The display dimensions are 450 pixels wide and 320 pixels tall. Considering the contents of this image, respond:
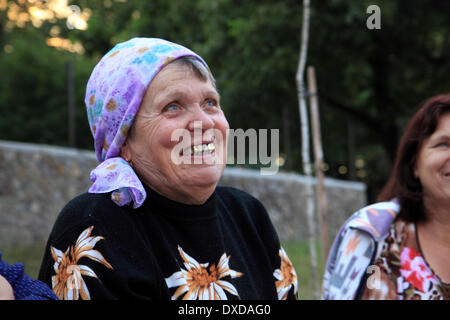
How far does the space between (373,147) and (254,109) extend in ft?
30.5

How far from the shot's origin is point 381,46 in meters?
10.2

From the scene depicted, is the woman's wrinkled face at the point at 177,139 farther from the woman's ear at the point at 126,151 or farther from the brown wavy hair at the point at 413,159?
the brown wavy hair at the point at 413,159

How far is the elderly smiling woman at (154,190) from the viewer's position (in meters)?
1.52

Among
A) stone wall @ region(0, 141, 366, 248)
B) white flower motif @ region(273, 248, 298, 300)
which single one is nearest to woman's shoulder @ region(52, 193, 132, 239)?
white flower motif @ region(273, 248, 298, 300)

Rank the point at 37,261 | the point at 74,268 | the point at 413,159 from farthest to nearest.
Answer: the point at 37,261 → the point at 413,159 → the point at 74,268

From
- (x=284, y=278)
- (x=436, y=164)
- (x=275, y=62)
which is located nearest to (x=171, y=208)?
(x=284, y=278)

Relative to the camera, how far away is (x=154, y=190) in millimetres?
1701

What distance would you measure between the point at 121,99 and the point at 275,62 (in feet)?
24.8

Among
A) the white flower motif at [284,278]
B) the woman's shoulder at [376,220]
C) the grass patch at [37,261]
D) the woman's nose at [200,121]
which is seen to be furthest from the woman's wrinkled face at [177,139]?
the grass patch at [37,261]

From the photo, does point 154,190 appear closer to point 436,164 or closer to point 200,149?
point 200,149

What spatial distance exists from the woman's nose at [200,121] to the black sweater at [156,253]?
0.24 m
